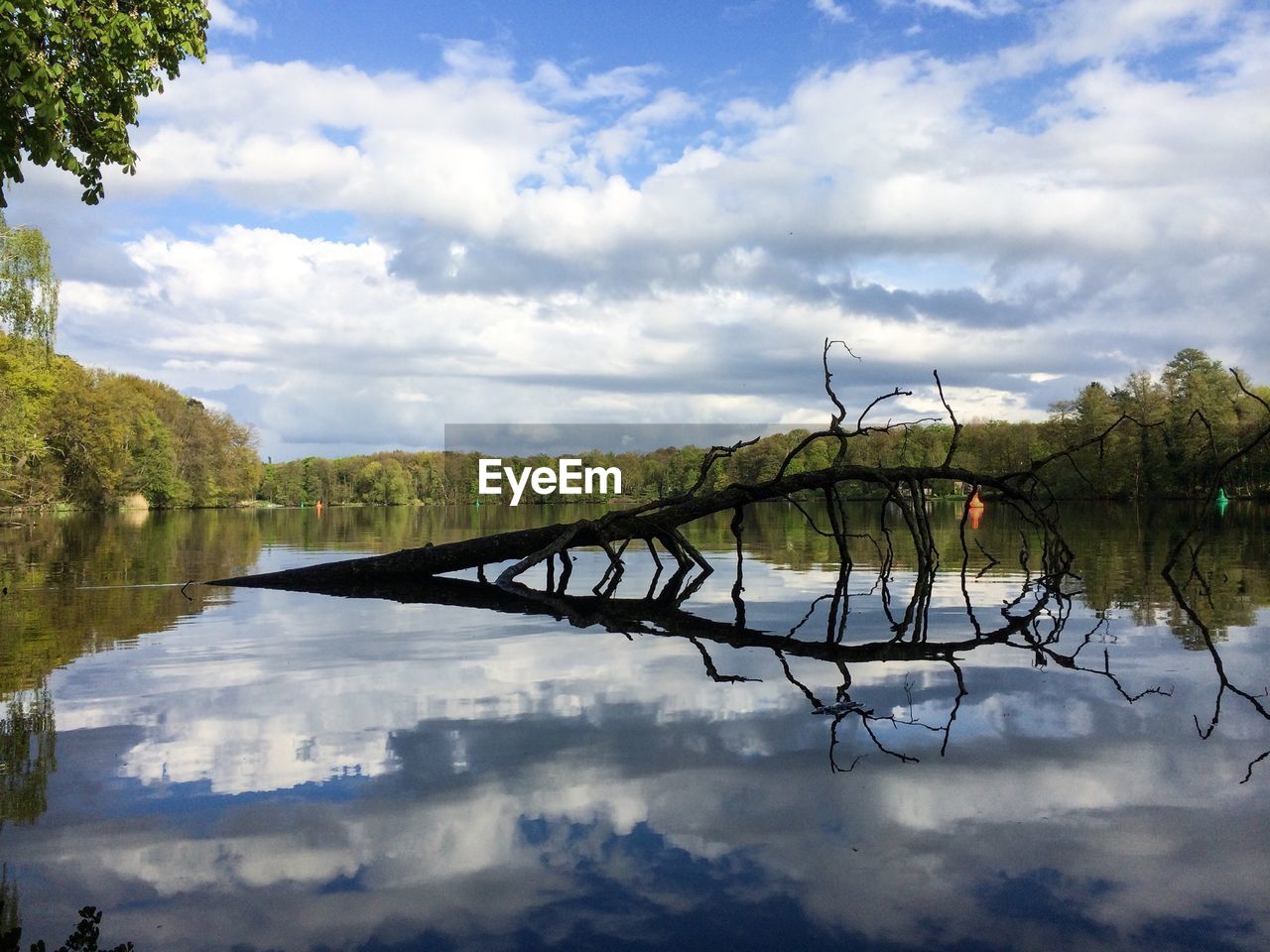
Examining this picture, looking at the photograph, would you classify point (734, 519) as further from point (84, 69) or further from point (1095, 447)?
point (1095, 447)

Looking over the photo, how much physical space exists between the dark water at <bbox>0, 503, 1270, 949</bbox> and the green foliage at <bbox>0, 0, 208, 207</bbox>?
536cm

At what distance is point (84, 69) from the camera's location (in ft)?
39.0

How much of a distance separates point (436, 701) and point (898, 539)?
26.4m

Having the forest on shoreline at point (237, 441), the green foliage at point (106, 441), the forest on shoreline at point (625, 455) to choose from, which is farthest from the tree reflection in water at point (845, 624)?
the green foliage at point (106, 441)

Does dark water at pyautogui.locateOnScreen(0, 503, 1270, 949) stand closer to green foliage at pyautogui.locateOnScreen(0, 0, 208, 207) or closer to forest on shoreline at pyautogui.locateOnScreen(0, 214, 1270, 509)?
green foliage at pyautogui.locateOnScreen(0, 0, 208, 207)

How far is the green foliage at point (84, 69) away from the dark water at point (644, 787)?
5363mm

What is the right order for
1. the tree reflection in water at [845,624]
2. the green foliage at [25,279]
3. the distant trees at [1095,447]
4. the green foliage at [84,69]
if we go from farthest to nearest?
the distant trees at [1095,447] → the green foliage at [25,279] → the green foliage at [84,69] → the tree reflection in water at [845,624]

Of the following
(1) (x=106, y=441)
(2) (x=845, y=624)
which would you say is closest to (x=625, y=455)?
(1) (x=106, y=441)

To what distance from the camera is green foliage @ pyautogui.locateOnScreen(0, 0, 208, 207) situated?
9.95 meters

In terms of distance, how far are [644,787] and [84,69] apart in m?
11.0

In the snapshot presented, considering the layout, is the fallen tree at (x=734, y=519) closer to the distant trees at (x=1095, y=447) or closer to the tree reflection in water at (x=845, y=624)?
the tree reflection in water at (x=845, y=624)

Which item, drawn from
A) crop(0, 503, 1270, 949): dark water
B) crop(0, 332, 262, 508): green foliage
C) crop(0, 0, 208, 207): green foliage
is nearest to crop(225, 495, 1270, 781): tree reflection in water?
crop(0, 503, 1270, 949): dark water

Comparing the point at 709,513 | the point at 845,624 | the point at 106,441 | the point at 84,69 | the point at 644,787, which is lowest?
the point at 644,787

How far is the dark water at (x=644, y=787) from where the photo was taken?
412cm
